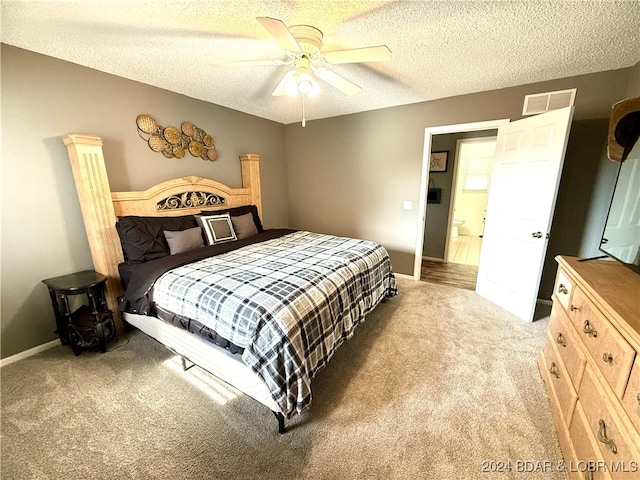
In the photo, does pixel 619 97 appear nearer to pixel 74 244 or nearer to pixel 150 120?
pixel 150 120

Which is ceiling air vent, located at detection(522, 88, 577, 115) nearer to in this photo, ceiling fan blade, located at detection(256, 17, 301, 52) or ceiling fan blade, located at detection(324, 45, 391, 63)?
ceiling fan blade, located at detection(324, 45, 391, 63)

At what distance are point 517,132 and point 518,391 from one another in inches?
94.6

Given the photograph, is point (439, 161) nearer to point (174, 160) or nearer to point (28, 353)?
point (174, 160)

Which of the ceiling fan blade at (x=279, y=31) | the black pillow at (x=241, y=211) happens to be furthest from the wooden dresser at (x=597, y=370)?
the black pillow at (x=241, y=211)

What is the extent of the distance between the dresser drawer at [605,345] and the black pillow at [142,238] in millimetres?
2990

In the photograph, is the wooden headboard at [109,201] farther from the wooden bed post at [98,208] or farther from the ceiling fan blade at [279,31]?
the ceiling fan blade at [279,31]

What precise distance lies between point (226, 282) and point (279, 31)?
1.53 metres

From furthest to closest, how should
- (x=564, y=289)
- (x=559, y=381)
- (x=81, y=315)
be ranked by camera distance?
1. (x=81, y=315)
2. (x=564, y=289)
3. (x=559, y=381)

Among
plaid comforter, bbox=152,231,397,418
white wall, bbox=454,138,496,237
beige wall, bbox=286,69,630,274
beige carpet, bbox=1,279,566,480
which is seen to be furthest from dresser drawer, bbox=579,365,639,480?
white wall, bbox=454,138,496,237

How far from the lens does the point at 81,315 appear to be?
209cm

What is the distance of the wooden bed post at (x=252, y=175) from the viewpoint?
11.8 feet

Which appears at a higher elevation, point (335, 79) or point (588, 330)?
point (335, 79)

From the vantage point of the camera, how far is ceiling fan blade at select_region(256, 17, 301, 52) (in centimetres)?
123

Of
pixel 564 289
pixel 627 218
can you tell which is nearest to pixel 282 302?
pixel 564 289
